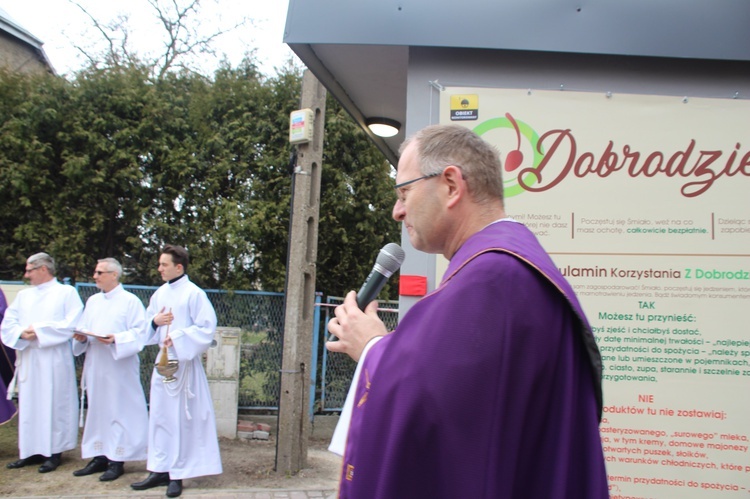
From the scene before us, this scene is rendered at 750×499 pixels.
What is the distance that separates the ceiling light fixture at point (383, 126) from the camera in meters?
5.35

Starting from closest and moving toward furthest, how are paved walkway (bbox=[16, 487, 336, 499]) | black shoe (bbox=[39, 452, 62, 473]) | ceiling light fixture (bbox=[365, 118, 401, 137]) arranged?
ceiling light fixture (bbox=[365, 118, 401, 137])
paved walkway (bbox=[16, 487, 336, 499])
black shoe (bbox=[39, 452, 62, 473])

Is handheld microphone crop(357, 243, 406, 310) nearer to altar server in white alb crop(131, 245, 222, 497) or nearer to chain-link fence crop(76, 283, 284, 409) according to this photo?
altar server in white alb crop(131, 245, 222, 497)

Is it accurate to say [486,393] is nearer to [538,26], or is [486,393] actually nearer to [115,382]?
[538,26]

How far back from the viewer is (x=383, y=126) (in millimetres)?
5391

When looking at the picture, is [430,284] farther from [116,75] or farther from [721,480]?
[116,75]

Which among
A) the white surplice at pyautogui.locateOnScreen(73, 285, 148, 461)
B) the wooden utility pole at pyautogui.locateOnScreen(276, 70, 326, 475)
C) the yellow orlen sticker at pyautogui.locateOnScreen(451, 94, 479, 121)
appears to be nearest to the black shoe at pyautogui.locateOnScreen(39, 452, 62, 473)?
the white surplice at pyautogui.locateOnScreen(73, 285, 148, 461)

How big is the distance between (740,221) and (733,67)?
2.49 ft

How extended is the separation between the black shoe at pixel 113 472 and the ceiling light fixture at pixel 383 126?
4059mm

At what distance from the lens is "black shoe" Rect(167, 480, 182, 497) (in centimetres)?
560

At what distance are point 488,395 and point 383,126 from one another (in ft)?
14.4

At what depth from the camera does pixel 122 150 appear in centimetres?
848

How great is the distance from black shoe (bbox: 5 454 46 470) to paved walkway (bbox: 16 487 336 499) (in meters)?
1.11

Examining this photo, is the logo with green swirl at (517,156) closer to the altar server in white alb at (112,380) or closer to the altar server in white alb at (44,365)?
the altar server in white alb at (112,380)

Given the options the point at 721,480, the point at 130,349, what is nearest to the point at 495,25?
the point at 721,480
